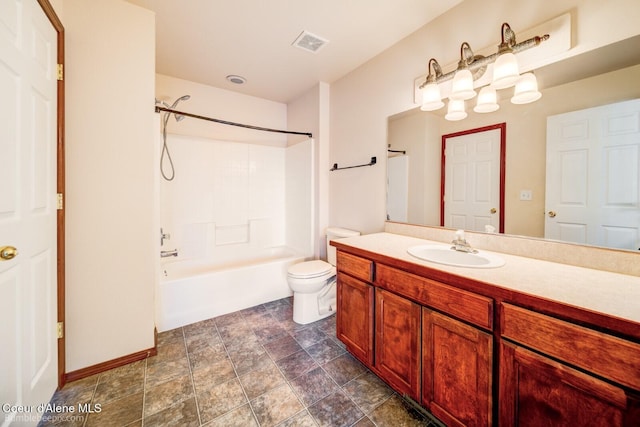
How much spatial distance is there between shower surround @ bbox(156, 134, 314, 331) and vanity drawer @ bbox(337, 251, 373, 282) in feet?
3.81

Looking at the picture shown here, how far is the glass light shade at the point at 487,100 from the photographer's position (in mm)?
1420

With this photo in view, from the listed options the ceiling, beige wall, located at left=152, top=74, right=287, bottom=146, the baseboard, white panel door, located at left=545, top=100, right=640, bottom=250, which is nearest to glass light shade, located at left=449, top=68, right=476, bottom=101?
white panel door, located at left=545, top=100, right=640, bottom=250

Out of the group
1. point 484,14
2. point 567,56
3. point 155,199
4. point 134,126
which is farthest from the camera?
point 155,199

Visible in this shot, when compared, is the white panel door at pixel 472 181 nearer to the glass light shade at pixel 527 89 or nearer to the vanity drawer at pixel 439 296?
the glass light shade at pixel 527 89

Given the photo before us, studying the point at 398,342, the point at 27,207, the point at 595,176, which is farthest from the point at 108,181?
Result: the point at 595,176

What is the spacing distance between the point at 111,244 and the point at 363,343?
5.72 ft

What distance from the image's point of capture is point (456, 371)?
105 cm

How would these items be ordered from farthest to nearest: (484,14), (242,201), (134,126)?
(242,201) → (134,126) → (484,14)

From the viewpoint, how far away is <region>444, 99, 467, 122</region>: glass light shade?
5.17 ft

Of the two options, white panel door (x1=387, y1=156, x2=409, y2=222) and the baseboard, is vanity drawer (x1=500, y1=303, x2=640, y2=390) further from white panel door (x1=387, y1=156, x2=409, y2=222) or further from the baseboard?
the baseboard

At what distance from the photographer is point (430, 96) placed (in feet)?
5.37

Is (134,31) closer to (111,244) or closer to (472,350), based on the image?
(111,244)

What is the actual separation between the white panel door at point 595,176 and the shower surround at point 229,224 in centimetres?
209

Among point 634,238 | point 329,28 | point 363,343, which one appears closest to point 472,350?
point 363,343
